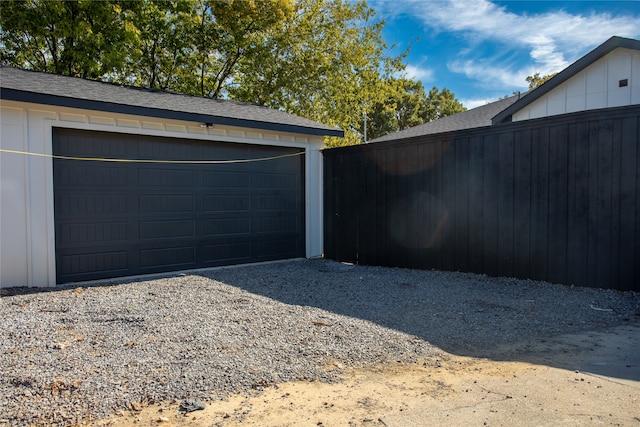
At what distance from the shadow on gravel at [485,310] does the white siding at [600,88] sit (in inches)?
152

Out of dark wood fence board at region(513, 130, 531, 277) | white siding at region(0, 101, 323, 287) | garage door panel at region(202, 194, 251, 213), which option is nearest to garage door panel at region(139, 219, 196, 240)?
garage door panel at region(202, 194, 251, 213)

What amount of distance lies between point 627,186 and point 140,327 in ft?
17.8

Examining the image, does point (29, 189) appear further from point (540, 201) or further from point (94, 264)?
point (540, 201)

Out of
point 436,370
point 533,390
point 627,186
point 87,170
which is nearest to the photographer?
point 533,390

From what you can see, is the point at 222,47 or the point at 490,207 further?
the point at 222,47

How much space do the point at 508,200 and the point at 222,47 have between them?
11936 mm

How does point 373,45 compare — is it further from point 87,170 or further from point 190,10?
point 87,170

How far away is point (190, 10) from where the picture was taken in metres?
13.8

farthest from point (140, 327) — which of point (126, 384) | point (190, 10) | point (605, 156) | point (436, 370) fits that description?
point (190, 10)

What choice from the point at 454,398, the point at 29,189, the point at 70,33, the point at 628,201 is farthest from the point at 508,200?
the point at 70,33

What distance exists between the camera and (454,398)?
263cm

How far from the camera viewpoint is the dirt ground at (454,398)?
236 cm

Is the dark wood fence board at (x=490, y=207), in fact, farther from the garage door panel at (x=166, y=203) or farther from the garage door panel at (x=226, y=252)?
the garage door panel at (x=166, y=203)

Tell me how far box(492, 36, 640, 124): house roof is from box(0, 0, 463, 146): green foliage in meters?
8.18
